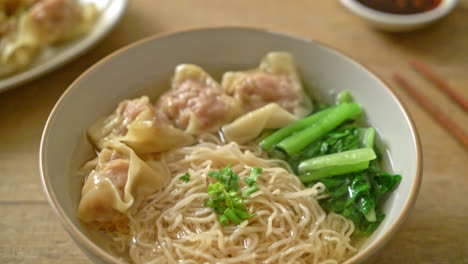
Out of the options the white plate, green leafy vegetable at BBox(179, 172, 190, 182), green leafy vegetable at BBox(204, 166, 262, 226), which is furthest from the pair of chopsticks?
the white plate

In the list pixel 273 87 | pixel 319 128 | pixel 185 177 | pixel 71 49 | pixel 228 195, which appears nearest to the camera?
pixel 228 195

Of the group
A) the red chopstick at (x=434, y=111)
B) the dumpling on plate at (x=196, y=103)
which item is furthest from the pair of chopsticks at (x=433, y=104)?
the dumpling on plate at (x=196, y=103)

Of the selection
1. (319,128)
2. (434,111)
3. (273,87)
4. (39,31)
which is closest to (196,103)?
(273,87)

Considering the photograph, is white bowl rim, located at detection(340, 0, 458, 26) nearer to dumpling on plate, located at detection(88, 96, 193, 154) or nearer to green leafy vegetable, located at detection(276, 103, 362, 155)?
green leafy vegetable, located at detection(276, 103, 362, 155)

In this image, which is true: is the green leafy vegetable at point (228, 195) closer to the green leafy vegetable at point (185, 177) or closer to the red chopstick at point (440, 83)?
the green leafy vegetable at point (185, 177)

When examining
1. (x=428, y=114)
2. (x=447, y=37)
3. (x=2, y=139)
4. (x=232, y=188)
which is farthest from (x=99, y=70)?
(x=447, y=37)

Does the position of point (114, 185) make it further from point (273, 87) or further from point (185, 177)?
point (273, 87)
